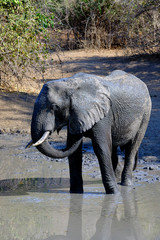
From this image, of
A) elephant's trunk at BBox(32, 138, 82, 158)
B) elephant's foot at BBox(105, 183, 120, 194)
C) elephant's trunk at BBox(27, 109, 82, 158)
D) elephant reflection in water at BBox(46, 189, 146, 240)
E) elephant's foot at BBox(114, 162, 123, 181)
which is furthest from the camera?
elephant's foot at BBox(114, 162, 123, 181)

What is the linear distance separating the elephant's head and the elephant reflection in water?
2.45 ft

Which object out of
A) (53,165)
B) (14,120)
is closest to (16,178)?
(53,165)

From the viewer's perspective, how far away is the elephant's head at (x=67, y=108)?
213 inches

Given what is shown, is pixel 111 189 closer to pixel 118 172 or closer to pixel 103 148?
pixel 103 148

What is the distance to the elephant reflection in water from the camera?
4527mm

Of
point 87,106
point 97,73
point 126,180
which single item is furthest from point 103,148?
point 97,73

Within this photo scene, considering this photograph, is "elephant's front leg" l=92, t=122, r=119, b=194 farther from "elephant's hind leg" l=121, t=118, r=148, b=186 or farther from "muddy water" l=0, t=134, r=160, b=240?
"elephant's hind leg" l=121, t=118, r=148, b=186

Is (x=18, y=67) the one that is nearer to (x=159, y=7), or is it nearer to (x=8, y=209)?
(x=159, y=7)

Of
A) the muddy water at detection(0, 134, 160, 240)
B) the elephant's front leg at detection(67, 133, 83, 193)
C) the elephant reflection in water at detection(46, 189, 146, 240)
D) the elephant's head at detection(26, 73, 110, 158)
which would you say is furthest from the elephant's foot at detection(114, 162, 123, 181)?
the elephant's head at detection(26, 73, 110, 158)

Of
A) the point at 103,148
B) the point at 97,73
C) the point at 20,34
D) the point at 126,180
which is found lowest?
the point at 97,73

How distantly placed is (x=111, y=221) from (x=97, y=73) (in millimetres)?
11071

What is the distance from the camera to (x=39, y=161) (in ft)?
26.3

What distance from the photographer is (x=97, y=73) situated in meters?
15.7

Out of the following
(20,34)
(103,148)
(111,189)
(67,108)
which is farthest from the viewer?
(20,34)
